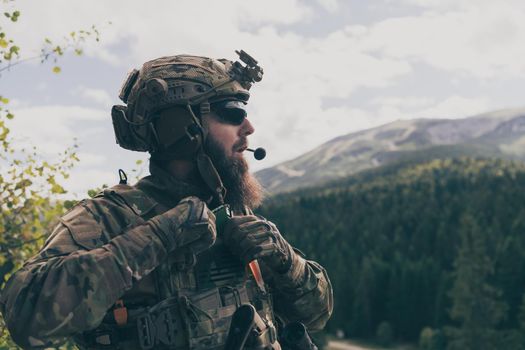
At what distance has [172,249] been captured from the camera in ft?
14.4

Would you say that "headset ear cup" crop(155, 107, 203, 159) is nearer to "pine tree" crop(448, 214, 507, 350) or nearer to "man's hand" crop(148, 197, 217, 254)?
"man's hand" crop(148, 197, 217, 254)

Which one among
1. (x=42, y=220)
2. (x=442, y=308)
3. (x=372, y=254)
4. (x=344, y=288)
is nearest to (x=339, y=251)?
(x=372, y=254)

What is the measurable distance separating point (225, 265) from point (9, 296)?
1.59 metres

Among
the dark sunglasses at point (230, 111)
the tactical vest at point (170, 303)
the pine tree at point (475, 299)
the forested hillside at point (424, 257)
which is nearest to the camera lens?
the tactical vest at point (170, 303)

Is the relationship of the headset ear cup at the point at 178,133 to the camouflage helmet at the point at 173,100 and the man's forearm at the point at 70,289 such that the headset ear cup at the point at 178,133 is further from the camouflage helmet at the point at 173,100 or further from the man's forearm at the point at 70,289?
the man's forearm at the point at 70,289

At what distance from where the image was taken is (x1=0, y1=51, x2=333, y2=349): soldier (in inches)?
160

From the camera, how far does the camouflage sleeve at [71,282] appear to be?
3982 mm

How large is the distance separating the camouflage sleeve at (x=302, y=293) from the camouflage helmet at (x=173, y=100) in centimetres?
129

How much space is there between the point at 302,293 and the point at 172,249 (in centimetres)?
162

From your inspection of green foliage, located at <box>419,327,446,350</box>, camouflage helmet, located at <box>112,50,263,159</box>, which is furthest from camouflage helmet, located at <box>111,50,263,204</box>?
green foliage, located at <box>419,327,446,350</box>

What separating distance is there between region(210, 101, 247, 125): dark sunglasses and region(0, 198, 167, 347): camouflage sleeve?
127 centimetres

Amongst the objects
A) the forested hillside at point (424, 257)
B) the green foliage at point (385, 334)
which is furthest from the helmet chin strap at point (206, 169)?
the green foliage at point (385, 334)

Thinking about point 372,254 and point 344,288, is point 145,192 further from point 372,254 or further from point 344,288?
point 372,254

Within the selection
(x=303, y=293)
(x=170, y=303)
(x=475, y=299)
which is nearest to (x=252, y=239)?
(x=170, y=303)
